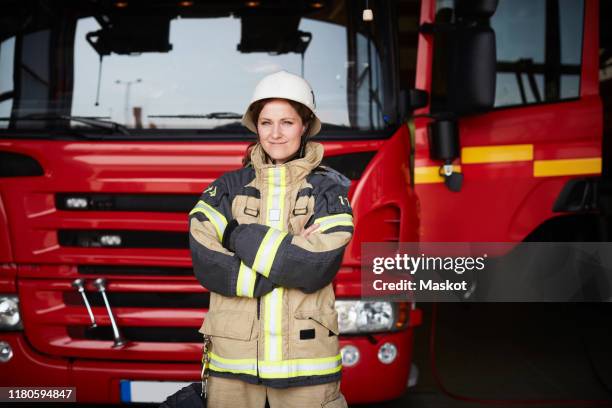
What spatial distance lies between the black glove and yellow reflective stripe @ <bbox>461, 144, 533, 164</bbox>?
92.1 inches

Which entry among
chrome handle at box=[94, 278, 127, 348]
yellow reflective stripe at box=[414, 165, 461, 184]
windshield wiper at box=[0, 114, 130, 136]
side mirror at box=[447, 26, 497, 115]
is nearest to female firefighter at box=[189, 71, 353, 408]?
chrome handle at box=[94, 278, 127, 348]

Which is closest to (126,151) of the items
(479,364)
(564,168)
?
(564,168)

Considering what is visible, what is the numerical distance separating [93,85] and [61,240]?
0.70 meters

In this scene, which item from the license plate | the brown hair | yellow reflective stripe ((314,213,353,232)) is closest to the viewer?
yellow reflective stripe ((314,213,353,232))

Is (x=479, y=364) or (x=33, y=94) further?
(x=479, y=364)

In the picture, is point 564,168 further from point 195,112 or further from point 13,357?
point 13,357

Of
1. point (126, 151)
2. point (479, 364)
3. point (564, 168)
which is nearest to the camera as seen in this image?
point (126, 151)

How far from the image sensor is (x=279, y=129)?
94.4 inches

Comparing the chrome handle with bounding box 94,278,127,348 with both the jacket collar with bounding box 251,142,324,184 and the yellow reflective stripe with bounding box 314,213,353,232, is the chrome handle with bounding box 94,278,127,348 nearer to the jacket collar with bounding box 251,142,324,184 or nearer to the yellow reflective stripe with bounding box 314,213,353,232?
the jacket collar with bounding box 251,142,324,184

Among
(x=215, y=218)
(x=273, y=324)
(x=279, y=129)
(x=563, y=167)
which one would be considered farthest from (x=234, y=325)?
(x=563, y=167)

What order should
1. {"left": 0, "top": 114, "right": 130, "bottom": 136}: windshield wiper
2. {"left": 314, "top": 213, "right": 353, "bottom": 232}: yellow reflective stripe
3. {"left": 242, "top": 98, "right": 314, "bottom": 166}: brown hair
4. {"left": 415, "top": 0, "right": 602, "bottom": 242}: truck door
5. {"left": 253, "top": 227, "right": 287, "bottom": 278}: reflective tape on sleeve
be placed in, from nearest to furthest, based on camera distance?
{"left": 253, "top": 227, "right": 287, "bottom": 278}: reflective tape on sleeve, {"left": 314, "top": 213, "right": 353, "bottom": 232}: yellow reflective stripe, {"left": 242, "top": 98, "right": 314, "bottom": 166}: brown hair, {"left": 0, "top": 114, "right": 130, "bottom": 136}: windshield wiper, {"left": 415, "top": 0, "right": 602, "bottom": 242}: truck door

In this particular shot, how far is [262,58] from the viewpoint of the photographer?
3.34 meters

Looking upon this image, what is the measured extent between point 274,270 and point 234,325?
23 cm

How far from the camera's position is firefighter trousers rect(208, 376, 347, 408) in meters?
2.36
